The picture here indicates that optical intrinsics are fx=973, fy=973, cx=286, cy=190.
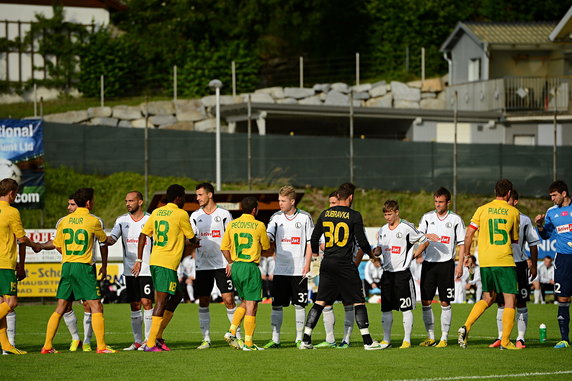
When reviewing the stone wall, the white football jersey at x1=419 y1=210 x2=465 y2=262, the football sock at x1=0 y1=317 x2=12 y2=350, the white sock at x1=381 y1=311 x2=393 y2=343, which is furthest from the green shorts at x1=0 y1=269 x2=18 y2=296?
the stone wall

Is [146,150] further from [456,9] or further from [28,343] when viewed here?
[456,9]

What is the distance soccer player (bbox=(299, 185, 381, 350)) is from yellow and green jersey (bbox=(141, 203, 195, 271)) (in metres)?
1.97

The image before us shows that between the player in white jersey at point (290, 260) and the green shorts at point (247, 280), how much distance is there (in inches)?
32.7

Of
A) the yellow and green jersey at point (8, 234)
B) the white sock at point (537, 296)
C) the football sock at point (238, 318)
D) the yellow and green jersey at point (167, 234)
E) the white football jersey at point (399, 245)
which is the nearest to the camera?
the yellow and green jersey at point (8, 234)

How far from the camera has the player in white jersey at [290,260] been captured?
1520 cm

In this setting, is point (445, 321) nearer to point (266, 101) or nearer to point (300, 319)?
point (300, 319)

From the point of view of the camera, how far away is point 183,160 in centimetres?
3478

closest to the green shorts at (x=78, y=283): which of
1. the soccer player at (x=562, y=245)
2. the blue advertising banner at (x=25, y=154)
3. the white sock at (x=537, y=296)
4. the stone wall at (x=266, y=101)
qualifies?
the soccer player at (x=562, y=245)

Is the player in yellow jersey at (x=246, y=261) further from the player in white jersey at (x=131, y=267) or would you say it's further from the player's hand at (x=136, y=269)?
the player in white jersey at (x=131, y=267)

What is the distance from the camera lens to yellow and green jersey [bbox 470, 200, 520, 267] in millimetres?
14344

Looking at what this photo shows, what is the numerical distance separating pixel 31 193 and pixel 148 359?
1951cm

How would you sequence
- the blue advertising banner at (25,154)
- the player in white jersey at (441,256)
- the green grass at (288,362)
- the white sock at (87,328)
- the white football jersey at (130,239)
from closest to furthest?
the green grass at (288,362), the white sock at (87,328), the white football jersey at (130,239), the player in white jersey at (441,256), the blue advertising banner at (25,154)

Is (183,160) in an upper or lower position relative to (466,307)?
upper

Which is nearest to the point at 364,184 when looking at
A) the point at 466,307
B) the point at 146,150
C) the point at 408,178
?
the point at 408,178
